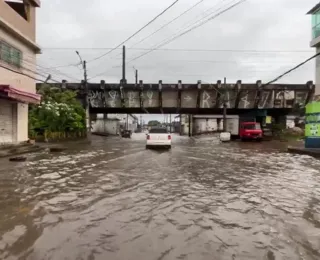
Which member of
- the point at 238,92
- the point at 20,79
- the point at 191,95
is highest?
the point at 238,92

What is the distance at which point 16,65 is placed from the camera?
22.4 metres

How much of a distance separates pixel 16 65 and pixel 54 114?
9.51 meters

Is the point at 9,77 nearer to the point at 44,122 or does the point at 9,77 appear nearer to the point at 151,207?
the point at 44,122

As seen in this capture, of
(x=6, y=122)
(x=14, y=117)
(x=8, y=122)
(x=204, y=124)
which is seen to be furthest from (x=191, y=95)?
(x=204, y=124)

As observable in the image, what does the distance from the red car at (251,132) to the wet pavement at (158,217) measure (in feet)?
101

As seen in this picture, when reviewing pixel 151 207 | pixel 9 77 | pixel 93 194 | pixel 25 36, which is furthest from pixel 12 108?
pixel 151 207

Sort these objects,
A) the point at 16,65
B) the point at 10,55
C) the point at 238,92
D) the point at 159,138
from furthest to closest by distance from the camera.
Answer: the point at 238,92, the point at 159,138, the point at 16,65, the point at 10,55

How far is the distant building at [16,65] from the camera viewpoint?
20312 millimetres

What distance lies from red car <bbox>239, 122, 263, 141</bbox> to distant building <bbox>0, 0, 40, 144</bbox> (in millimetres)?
26629

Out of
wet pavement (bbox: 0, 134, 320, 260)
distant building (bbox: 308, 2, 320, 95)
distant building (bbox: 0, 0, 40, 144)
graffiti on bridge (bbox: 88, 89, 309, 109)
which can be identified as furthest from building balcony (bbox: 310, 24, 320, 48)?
distant building (bbox: 0, 0, 40, 144)

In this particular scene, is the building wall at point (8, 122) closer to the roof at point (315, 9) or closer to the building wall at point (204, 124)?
the roof at point (315, 9)

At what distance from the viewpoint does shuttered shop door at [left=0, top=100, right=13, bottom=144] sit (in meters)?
21.6

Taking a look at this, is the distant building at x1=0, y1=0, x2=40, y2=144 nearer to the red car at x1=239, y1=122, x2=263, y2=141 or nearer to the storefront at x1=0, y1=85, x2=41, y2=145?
the storefront at x1=0, y1=85, x2=41, y2=145

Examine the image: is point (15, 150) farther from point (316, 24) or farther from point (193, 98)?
point (193, 98)
